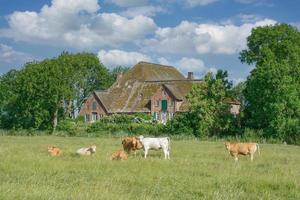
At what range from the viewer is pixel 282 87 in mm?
54688

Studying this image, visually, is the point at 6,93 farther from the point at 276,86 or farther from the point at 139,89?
the point at 276,86

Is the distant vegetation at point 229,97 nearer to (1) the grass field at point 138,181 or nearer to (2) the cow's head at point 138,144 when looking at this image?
(2) the cow's head at point 138,144

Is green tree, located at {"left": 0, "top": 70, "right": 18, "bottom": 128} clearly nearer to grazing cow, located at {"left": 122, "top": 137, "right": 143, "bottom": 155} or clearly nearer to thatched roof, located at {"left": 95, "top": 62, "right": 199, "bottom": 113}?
thatched roof, located at {"left": 95, "top": 62, "right": 199, "bottom": 113}

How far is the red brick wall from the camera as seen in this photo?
306 feet

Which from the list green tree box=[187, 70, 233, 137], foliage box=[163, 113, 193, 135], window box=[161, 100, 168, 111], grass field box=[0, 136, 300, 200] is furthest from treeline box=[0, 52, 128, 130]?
grass field box=[0, 136, 300, 200]

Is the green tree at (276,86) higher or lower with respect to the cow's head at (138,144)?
higher

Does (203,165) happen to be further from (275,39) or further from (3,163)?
(275,39)

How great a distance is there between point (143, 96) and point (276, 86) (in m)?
37.5

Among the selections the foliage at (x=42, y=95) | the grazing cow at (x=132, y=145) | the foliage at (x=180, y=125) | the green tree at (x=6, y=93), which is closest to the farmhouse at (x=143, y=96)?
the foliage at (x=42, y=95)

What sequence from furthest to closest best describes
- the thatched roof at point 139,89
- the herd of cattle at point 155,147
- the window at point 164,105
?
the thatched roof at point 139,89 < the window at point 164,105 < the herd of cattle at point 155,147

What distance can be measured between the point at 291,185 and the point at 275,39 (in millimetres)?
51553

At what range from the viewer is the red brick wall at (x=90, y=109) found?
306 ft

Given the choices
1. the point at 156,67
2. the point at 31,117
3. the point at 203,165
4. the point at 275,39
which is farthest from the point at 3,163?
the point at 156,67

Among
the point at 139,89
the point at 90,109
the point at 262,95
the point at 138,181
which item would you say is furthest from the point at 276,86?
the point at 90,109
